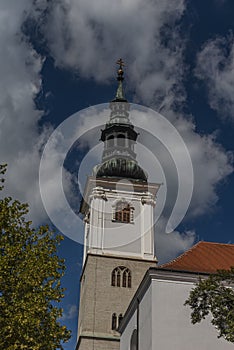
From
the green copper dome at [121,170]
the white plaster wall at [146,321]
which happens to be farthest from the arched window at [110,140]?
the white plaster wall at [146,321]

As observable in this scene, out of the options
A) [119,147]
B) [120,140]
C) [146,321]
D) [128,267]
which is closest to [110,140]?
[120,140]

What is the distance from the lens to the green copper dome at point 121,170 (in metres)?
39.7

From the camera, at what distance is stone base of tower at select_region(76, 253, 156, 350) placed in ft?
103

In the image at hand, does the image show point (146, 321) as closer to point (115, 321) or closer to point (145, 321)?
point (145, 321)

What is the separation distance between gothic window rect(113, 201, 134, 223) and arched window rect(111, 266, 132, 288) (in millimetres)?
4187

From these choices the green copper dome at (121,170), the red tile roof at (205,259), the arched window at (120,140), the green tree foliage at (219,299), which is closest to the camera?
the green tree foliage at (219,299)

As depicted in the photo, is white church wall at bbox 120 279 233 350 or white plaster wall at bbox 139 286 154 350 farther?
white plaster wall at bbox 139 286 154 350

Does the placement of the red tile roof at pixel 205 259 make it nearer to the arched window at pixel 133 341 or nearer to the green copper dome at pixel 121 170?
the arched window at pixel 133 341

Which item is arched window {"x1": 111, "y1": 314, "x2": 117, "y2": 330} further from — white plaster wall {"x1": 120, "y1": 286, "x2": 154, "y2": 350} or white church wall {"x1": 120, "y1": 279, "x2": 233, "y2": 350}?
white church wall {"x1": 120, "y1": 279, "x2": 233, "y2": 350}

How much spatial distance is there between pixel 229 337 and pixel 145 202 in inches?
1001

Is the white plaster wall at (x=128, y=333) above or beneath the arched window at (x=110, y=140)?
beneath

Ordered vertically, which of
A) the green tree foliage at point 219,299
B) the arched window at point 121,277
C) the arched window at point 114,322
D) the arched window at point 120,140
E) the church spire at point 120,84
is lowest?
the green tree foliage at point 219,299

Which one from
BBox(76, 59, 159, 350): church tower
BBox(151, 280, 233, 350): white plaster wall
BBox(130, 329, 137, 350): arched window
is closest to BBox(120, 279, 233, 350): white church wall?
BBox(151, 280, 233, 350): white plaster wall

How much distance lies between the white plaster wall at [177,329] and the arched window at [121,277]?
13.3 m
